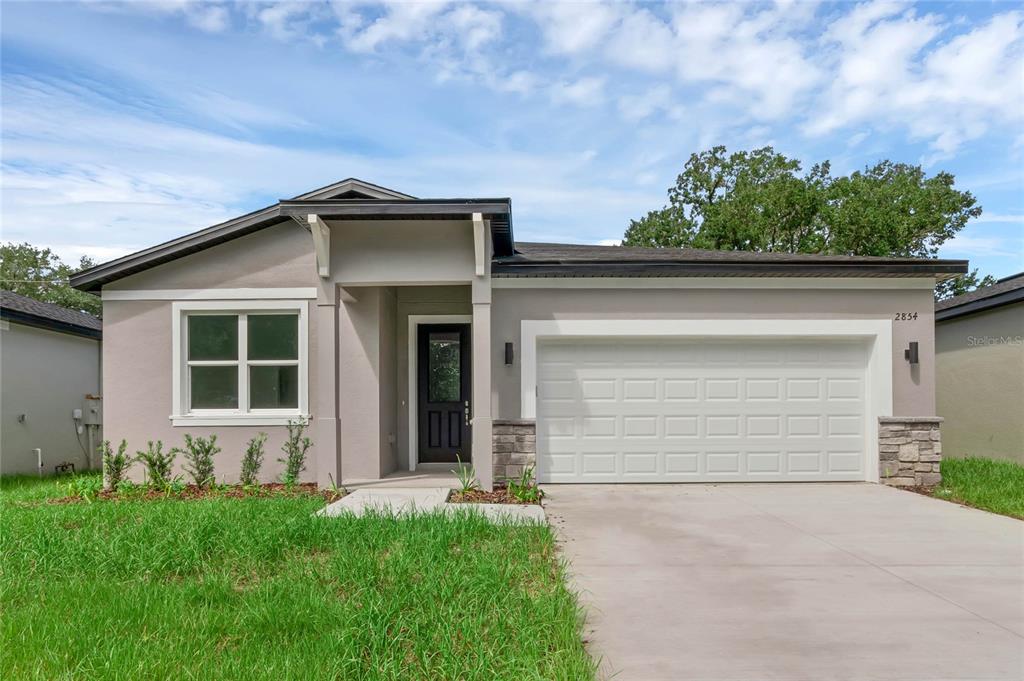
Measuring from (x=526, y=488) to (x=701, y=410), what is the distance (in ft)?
9.72

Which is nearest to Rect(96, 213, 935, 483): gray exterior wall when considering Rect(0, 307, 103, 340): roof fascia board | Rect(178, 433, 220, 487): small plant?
Rect(178, 433, 220, 487): small plant

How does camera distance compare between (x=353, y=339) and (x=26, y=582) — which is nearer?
(x=26, y=582)

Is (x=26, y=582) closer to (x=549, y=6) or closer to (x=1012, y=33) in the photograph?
(x=549, y=6)

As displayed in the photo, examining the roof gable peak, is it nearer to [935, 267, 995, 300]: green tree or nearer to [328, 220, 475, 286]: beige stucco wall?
[328, 220, 475, 286]: beige stucco wall

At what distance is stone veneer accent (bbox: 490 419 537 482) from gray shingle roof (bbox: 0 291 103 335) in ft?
30.7

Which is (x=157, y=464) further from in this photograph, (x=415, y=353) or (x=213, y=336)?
(x=415, y=353)

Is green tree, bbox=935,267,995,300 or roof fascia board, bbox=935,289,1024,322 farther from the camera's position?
green tree, bbox=935,267,995,300

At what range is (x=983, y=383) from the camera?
1137 cm

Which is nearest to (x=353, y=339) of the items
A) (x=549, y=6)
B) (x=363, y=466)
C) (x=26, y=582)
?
(x=363, y=466)

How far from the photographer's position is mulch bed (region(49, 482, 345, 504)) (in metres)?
7.96

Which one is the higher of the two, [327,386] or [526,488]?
[327,386]

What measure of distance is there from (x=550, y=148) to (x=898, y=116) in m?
9.67

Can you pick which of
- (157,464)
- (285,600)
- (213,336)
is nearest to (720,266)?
(285,600)

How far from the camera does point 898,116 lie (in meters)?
17.0
